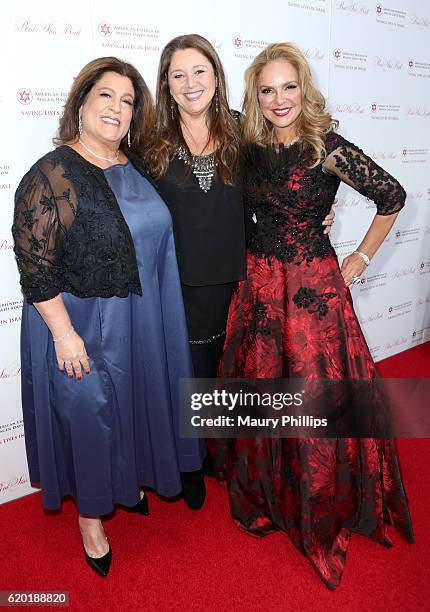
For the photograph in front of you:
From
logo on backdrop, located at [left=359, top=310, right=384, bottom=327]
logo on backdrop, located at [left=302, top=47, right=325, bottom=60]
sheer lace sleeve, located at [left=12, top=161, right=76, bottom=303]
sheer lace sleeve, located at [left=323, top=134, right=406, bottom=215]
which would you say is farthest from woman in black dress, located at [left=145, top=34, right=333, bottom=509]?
logo on backdrop, located at [left=359, top=310, right=384, bottom=327]

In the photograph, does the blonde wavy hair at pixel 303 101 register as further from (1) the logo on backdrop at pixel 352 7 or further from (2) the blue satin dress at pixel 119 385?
(1) the logo on backdrop at pixel 352 7

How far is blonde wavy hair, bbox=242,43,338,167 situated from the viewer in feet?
6.56

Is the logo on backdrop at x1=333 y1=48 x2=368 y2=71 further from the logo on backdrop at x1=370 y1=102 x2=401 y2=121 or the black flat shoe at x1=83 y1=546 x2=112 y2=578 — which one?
the black flat shoe at x1=83 y1=546 x2=112 y2=578

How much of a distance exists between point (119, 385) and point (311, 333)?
0.78m

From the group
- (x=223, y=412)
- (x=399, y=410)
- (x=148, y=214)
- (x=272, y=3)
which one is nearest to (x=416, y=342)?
(x=399, y=410)

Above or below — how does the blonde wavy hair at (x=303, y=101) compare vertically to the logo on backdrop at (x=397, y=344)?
above

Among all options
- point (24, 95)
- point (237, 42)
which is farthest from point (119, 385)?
point (237, 42)

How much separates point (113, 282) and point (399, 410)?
7.73 ft

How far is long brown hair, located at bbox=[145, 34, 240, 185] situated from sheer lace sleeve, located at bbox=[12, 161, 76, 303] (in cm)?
50

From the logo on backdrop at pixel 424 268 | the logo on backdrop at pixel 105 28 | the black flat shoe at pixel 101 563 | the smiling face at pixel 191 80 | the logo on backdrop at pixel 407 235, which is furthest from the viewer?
the logo on backdrop at pixel 424 268

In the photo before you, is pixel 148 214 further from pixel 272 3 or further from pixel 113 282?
pixel 272 3

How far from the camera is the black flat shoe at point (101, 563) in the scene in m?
2.14

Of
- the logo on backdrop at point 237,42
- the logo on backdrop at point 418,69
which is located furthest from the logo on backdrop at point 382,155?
the logo on backdrop at point 237,42

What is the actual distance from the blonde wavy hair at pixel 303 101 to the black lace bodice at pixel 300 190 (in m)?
0.04
